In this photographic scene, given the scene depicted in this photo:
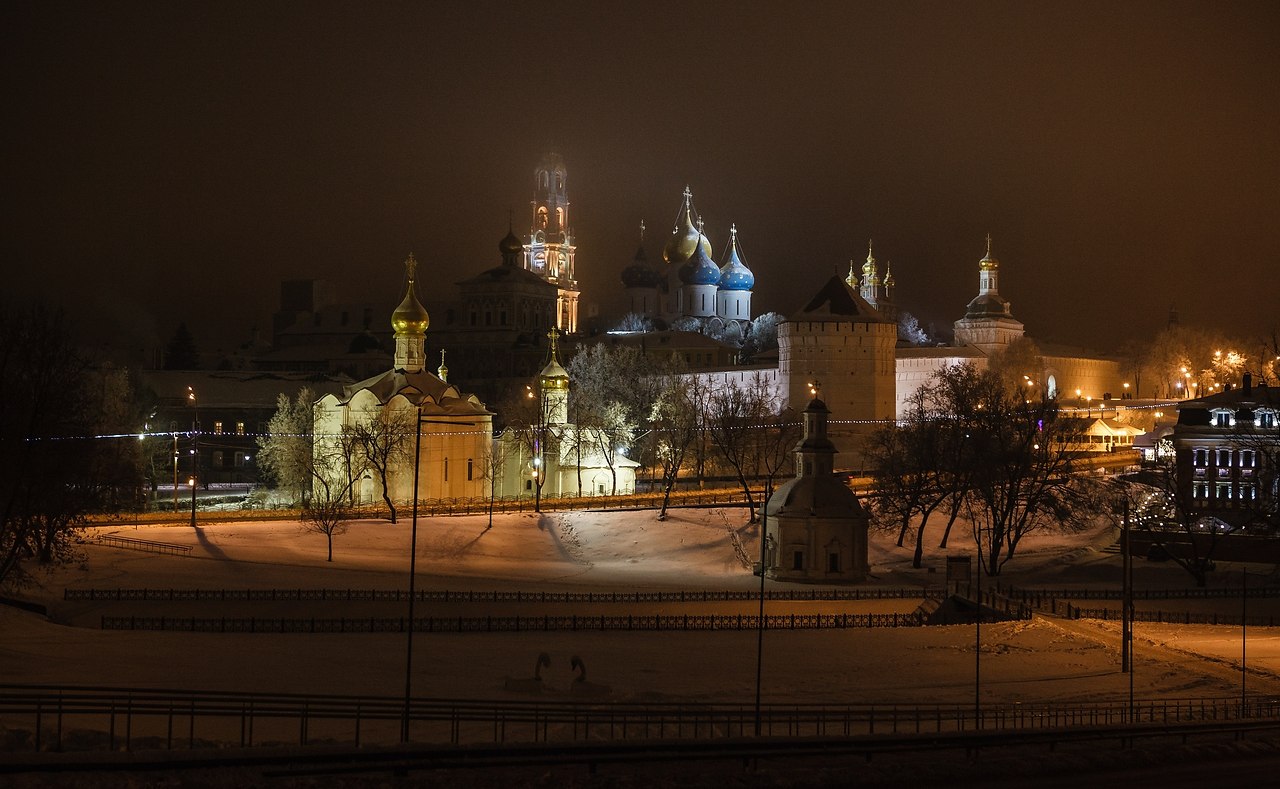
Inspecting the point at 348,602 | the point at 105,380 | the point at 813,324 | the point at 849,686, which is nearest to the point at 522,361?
the point at 813,324

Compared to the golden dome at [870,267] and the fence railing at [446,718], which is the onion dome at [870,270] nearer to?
Answer: the golden dome at [870,267]

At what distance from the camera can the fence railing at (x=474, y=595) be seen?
3512 centimetres

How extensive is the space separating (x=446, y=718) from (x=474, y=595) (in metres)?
14.7

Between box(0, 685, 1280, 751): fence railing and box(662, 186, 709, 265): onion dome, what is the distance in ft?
368

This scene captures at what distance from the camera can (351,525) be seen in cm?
4841

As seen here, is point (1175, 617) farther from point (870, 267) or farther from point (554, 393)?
point (870, 267)

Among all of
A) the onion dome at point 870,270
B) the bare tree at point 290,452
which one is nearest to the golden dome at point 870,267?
the onion dome at point 870,270

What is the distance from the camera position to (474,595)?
36719 millimetres

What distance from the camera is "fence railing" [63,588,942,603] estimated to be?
115ft

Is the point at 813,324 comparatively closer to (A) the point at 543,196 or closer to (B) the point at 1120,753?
(B) the point at 1120,753

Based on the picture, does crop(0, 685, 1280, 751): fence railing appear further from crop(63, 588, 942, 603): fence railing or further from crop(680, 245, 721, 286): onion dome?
crop(680, 245, 721, 286): onion dome

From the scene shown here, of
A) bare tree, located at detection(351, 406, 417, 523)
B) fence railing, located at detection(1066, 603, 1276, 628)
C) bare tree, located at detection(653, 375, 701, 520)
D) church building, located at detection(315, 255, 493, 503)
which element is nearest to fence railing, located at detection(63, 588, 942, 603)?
fence railing, located at detection(1066, 603, 1276, 628)

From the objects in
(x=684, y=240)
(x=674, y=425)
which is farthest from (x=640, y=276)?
(x=674, y=425)

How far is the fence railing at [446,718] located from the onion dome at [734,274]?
107850 millimetres
